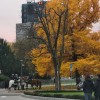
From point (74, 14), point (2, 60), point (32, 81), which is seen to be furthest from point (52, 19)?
point (2, 60)

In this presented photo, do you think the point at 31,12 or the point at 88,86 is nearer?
the point at 88,86

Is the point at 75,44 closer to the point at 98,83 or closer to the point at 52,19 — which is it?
the point at 52,19

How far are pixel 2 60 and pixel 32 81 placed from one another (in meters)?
40.5

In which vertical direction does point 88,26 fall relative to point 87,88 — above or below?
above

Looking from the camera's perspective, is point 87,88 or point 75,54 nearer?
point 87,88

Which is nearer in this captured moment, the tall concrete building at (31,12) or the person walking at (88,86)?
the person walking at (88,86)

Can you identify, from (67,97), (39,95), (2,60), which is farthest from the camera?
(2,60)

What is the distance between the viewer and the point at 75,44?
58.4m

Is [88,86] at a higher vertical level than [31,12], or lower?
lower

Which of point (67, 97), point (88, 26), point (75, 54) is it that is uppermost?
point (88, 26)

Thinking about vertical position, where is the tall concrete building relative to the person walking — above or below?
above

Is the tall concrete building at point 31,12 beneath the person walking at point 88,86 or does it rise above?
above

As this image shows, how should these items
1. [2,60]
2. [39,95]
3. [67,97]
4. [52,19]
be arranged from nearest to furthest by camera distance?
1. [67,97]
2. [39,95]
3. [52,19]
4. [2,60]

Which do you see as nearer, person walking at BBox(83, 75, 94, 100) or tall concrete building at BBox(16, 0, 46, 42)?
person walking at BBox(83, 75, 94, 100)
